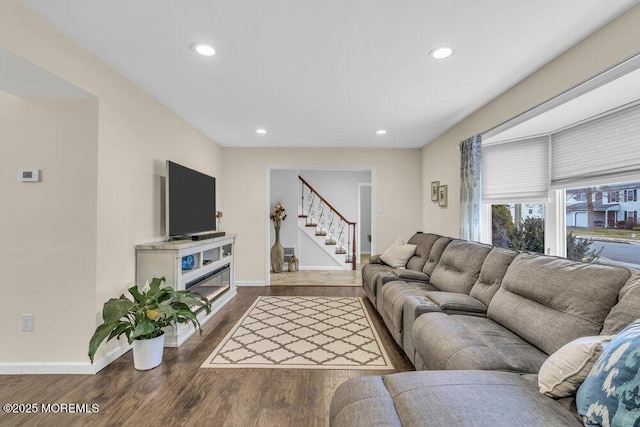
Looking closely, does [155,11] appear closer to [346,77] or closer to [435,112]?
[346,77]

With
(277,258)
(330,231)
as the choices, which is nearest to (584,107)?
(277,258)

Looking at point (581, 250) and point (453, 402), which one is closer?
point (453, 402)

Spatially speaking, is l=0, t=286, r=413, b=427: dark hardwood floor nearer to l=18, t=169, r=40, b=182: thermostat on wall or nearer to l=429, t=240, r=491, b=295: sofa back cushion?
l=429, t=240, r=491, b=295: sofa back cushion

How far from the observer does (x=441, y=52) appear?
86.4 inches

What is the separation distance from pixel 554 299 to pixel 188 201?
3.59 m

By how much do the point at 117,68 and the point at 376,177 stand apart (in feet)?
13.2

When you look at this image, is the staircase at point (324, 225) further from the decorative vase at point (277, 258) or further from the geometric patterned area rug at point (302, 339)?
the geometric patterned area rug at point (302, 339)

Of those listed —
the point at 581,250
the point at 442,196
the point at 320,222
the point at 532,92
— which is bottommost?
the point at 581,250

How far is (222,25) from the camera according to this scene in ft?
6.23

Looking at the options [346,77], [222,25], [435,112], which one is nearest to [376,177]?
[435,112]

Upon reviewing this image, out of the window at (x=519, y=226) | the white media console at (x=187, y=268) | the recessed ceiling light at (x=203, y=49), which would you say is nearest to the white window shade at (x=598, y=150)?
the window at (x=519, y=226)

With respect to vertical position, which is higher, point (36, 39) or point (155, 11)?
point (155, 11)

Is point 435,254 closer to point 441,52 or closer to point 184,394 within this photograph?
point 441,52

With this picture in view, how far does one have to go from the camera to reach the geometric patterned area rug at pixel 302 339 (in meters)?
2.51
